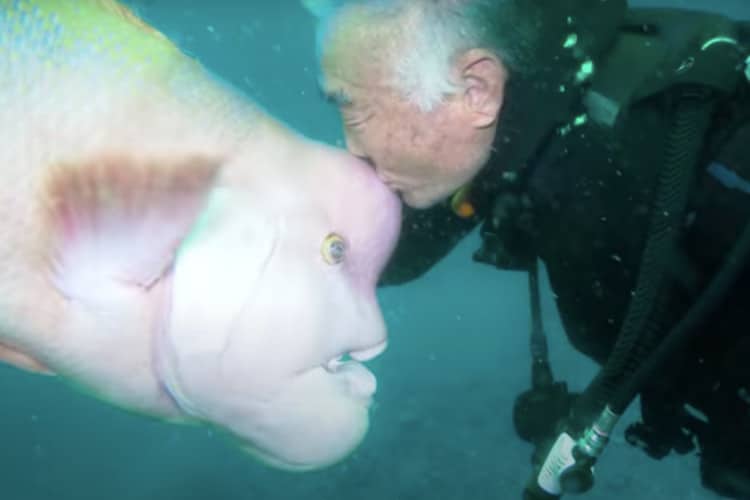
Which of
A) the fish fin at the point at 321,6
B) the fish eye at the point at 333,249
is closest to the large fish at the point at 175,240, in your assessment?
the fish eye at the point at 333,249

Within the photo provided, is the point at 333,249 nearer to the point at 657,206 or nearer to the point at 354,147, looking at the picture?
the point at 354,147

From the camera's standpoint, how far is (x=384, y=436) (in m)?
9.98

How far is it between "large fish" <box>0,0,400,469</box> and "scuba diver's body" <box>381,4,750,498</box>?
2.08 feet

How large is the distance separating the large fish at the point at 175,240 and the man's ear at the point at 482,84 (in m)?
0.43

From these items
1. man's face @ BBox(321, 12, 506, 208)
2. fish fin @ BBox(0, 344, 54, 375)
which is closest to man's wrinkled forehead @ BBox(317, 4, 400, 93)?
man's face @ BBox(321, 12, 506, 208)

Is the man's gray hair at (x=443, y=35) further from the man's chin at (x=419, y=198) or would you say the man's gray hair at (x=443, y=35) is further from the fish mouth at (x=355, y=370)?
the fish mouth at (x=355, y=370)

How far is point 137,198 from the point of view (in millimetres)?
1481

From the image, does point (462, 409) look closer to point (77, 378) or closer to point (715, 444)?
point (715, 444)

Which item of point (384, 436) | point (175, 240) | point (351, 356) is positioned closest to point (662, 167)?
point (351, 356)

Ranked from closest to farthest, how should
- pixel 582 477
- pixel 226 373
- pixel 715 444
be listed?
pixel 226 373 < pixel 582 477 < pixel 715 444

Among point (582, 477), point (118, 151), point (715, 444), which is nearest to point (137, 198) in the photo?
point (118, 151)

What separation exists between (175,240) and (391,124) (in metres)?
0.85

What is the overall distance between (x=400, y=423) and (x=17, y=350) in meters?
9.11

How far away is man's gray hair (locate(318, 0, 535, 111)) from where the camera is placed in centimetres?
194
